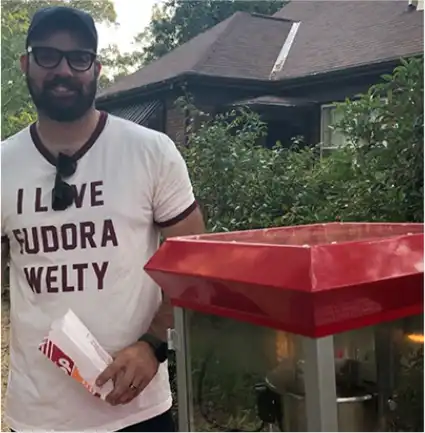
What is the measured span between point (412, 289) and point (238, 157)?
115 centimetres

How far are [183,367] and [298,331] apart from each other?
0.33 m

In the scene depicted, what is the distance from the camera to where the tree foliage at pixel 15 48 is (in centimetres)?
135

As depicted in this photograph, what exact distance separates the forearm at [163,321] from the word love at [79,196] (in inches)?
9.4

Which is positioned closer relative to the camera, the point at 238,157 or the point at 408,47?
the point at 408,47

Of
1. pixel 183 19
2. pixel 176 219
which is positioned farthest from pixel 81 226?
pixel 183 19

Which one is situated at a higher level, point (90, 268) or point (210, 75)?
point (210, 75)

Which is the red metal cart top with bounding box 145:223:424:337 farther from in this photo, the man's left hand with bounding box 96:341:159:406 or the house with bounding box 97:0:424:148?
the house with bounding box 97:0:424:148

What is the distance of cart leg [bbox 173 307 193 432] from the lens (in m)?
1.04

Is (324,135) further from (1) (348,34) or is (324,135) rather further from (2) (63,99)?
(2) (63,99)

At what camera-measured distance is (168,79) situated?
1984mm

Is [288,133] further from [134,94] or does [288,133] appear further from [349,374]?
[349,374]

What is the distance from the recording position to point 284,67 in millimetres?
2037

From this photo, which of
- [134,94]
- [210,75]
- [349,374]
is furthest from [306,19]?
[349,374]

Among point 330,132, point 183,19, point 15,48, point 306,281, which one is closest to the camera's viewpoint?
point 306,281
